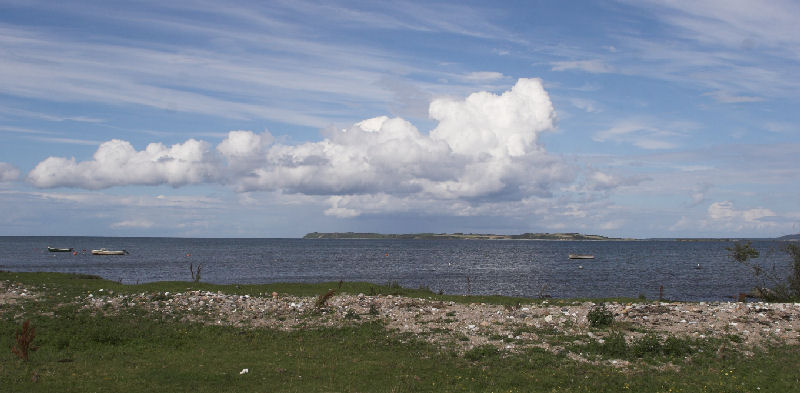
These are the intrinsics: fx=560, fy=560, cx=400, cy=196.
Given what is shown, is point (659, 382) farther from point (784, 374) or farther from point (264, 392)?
point (264, 392)

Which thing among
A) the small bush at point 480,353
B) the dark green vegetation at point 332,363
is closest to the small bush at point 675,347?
the dark green vegetation at point 332,363

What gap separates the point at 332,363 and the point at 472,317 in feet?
30.9

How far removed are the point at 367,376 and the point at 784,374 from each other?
42.9 ft

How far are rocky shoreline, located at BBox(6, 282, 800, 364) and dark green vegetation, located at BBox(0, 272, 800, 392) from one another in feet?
3.05

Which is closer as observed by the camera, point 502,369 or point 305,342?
point 502,369

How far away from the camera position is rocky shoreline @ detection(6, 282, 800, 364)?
22.6 meters

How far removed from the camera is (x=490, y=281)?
249 ft

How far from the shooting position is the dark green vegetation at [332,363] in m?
16.9

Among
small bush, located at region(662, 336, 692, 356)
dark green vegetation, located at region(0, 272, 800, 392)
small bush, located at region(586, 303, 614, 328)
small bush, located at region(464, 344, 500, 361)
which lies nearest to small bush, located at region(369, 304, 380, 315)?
dark green vegetation, located at region(0, 272, 800, 392)

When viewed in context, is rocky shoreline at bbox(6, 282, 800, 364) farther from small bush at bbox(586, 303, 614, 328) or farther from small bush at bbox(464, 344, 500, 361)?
small bush at bbox(464, 344, 500, 361)

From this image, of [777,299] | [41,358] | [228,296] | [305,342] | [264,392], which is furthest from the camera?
[777,299]

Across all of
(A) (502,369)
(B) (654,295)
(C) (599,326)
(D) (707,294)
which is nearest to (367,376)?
(A) (502,369)

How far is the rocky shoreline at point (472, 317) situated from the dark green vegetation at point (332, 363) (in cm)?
93

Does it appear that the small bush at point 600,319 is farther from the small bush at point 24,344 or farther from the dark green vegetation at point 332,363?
the small bush at point 24,344
